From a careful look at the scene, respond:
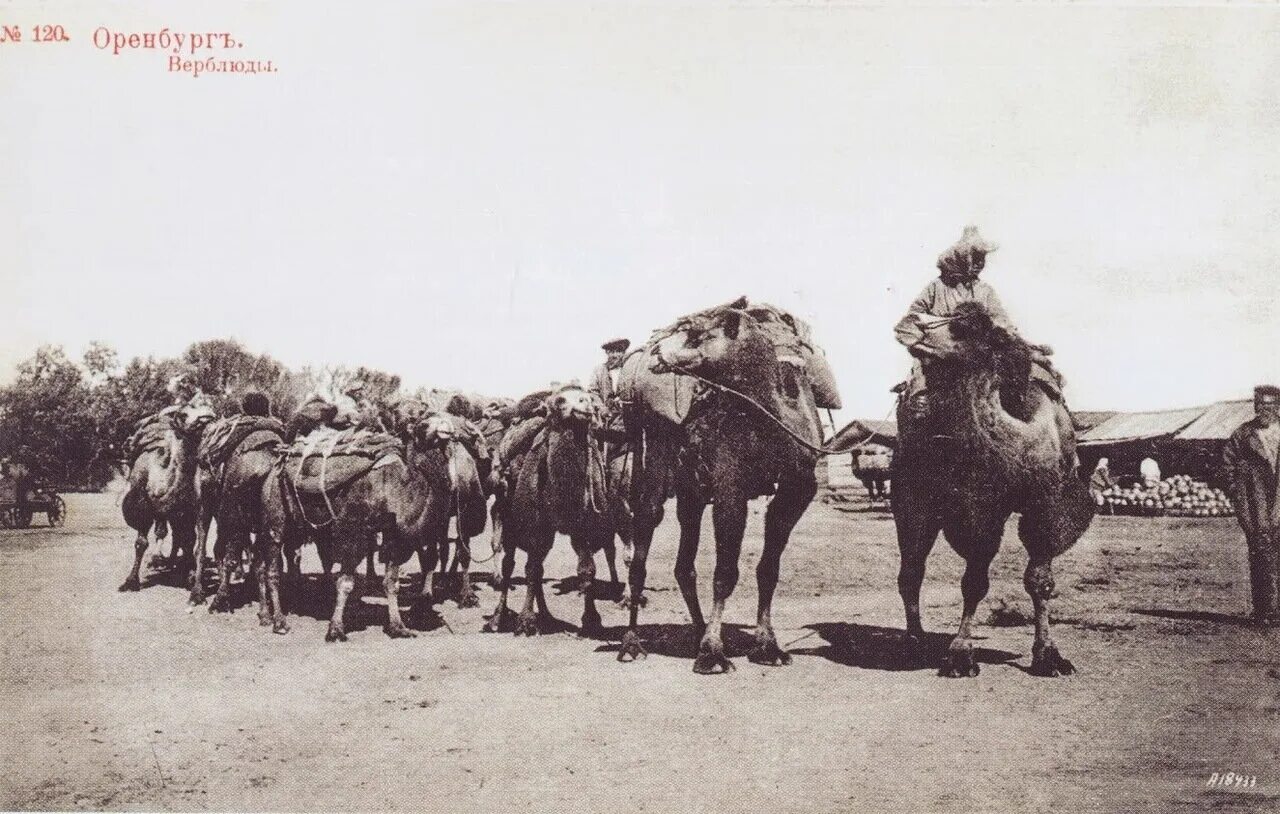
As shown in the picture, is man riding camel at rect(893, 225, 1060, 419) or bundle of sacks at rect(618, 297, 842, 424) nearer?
man riding camel at rect(893, 225, 1060, 419)

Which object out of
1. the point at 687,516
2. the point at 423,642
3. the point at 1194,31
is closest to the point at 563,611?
the point at 423,642

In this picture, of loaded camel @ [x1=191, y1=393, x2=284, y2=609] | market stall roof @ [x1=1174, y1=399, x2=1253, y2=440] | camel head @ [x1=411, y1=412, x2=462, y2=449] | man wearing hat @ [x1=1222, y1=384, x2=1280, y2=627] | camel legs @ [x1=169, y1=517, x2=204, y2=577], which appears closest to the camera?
man wearing hat @ [x1=1222, y1=384, x2=1280, y2=627]

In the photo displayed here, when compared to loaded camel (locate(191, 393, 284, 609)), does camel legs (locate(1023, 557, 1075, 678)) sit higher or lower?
lower

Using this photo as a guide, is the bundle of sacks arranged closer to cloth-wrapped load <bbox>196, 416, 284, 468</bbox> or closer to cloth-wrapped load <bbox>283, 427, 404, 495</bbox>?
cloth-wrapped load <bbox>283, 427, 404, 495</bbox>

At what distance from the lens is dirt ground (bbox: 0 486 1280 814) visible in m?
5.01

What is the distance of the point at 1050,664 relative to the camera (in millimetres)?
5750

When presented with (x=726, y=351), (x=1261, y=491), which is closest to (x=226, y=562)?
(x=726, y=351)

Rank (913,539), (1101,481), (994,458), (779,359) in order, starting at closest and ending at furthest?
(994,458) → (779,359) → (913,539) → (1101,481)

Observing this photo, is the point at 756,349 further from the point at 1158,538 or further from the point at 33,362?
the point at 1158,538

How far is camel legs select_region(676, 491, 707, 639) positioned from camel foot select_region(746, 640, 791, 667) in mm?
432

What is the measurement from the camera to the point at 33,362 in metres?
7.43

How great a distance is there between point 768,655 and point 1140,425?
50.3ft

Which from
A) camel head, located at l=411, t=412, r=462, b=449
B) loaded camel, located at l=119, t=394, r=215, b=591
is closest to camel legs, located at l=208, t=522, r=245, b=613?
loaded camel, located at l=119, t=394, r=215, b=591

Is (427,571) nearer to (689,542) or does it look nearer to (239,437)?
(239,437)
